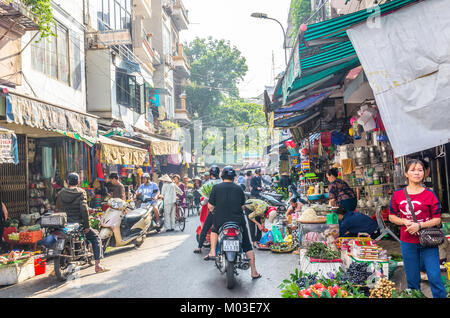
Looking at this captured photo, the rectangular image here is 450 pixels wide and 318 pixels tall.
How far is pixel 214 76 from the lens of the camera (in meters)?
41.9

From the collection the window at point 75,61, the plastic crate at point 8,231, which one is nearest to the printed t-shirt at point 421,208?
the plastic crate at point 8,231

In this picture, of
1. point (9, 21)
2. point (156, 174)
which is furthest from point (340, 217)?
point (156, 174)

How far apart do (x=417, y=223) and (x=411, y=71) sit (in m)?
1.80

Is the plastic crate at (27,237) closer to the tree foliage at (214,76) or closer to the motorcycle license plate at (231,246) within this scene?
the motorcycle license plate at (231,246)

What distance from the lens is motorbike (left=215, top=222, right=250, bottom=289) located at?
Answer: 578 cm

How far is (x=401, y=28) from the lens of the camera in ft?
15.5

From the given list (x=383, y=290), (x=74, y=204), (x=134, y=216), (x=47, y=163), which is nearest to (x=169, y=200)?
(x=134, y=216)

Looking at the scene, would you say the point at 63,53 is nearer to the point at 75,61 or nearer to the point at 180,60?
the point at 75,61

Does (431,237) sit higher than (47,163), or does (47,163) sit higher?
(47,163)

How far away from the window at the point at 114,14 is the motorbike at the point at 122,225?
10.3 m

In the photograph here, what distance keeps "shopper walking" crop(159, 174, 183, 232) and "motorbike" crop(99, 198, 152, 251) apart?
72.5 inches

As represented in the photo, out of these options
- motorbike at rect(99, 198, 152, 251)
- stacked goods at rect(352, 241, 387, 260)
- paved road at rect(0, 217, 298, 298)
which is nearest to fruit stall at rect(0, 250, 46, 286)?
paved road at rect(0, 217, 298, 298)

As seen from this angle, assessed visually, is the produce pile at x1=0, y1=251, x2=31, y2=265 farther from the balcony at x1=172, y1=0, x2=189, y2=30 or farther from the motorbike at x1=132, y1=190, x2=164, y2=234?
the balcony at x1=172, y1=0, x2=189, y2=30

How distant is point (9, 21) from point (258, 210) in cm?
681
